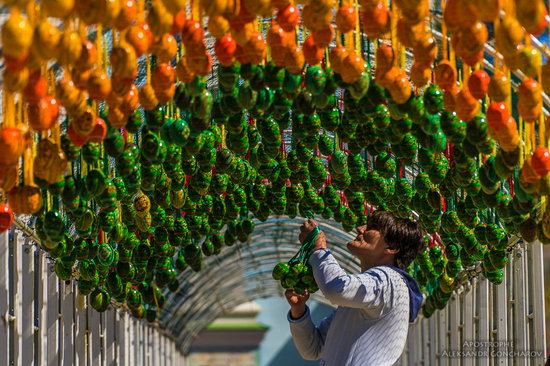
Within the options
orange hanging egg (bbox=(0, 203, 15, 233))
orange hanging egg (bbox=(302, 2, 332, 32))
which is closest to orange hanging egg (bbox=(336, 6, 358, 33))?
orange hanging egg (bbox=(302, 2, 332, 32))

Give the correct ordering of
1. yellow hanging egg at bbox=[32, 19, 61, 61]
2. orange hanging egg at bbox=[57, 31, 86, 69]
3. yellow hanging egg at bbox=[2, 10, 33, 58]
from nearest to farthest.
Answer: yellow hanging egg at bbox=[2, 10, 33, 58]
yellow hanging egg at bbox=[32, 19, 61, 61]
orange hanging egg at bbox=[57, 31, 86, 69]

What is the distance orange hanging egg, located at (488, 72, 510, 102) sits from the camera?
6.20 meters

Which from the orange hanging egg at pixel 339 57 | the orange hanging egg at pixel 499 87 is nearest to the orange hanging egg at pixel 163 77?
the orange hanging egg at pixel 339 57

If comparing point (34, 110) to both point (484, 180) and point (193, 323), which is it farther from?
point (193, 323)

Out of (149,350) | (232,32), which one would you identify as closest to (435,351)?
(149,350)

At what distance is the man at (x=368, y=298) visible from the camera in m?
6.30

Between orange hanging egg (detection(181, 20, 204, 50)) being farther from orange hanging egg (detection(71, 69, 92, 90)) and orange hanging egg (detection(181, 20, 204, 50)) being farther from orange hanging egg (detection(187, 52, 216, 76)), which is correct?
orange hanging egg (detection(71, 69, 92, 90))

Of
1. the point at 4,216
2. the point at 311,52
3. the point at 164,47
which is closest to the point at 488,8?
the point at 311,52

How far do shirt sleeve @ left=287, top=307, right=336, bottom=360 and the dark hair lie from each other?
0.51 m

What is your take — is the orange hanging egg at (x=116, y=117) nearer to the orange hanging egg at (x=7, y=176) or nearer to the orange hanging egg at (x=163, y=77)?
the orange hanging egg at (x=163, y=77)

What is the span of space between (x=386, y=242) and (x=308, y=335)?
2.09 feet

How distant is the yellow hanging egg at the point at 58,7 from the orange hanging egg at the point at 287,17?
51.8 inches

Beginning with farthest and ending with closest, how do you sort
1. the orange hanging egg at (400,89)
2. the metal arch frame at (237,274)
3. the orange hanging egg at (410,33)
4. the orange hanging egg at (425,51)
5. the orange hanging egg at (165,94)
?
the metal arch frame at (237,274), the orange hanging egg at (400,89), the orange hanging egg at (165,94), the orange hanging egg at (425,51), the orange hanging egg at (410,33)

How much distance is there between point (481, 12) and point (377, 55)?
3.45ft
